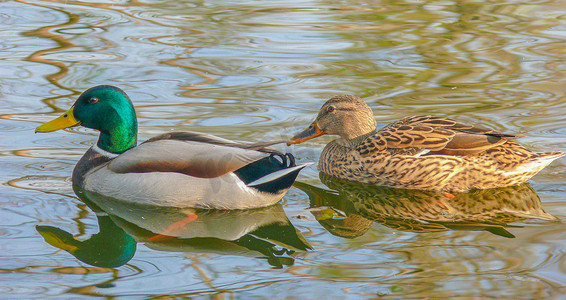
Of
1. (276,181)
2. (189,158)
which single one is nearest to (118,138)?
(189,158)

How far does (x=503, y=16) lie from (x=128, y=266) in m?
9.14

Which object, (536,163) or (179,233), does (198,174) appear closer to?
(179,233)

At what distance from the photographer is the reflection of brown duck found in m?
5.72

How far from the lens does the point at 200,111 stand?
8.21 metres

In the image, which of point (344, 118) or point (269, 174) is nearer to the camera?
point (269, 174)

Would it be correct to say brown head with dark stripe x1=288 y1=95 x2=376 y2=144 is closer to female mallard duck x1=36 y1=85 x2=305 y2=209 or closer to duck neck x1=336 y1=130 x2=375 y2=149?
duck neck x1=336 y1=130 x2=375 y2=149

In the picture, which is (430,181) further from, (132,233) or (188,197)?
(132,233)

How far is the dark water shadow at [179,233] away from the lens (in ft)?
17.1

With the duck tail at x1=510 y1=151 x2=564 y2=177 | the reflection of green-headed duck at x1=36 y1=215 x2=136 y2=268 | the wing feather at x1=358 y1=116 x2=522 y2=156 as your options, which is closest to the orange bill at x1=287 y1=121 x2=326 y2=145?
the wing feather at x1=358 y1=116 x2=522 y2=156

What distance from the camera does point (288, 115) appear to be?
8203 millimetres

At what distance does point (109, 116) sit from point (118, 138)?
0.19 metres

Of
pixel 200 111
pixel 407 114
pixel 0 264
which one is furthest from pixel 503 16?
pixel 0 264

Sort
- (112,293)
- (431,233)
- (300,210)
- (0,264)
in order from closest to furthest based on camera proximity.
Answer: (112,293) → (0,264) → (431,233) → (300,210)

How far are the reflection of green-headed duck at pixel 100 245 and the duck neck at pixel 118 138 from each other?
3.30 feet
